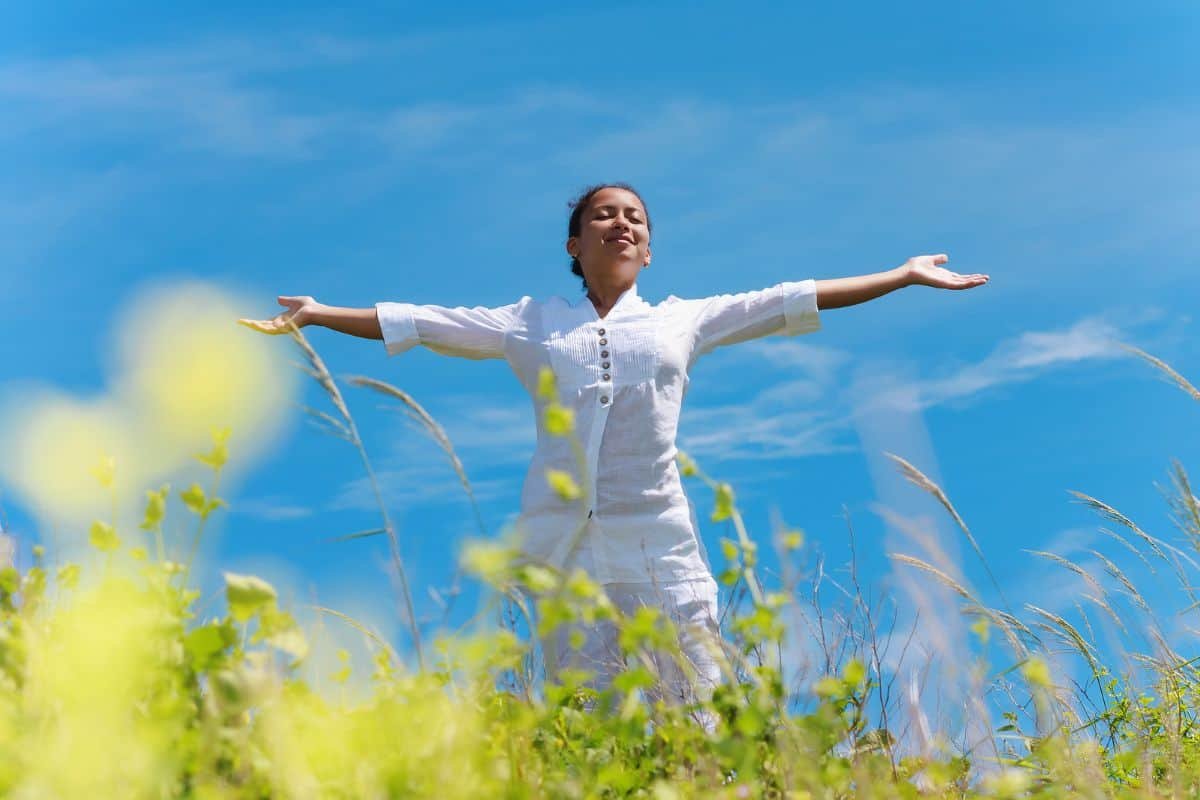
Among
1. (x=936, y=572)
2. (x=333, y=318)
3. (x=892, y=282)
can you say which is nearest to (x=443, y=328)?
(x=333, y=318)

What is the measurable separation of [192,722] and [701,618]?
2398 mm

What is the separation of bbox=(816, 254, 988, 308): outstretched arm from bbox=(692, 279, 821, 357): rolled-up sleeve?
0.07 m

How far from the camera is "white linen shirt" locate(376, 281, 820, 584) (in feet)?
13.5

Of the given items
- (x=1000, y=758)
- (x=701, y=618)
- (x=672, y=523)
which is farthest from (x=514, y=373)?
(x=1000, y=758)

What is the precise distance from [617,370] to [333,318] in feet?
3.78

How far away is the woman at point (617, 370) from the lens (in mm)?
4102

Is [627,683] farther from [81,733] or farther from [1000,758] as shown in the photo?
[1000,758]

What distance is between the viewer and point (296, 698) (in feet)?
6.72

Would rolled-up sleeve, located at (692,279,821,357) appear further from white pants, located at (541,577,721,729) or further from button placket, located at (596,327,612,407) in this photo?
white pants, located at (541,577,721,729)

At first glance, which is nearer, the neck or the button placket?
the button placket

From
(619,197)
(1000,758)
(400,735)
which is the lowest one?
(1000,758)

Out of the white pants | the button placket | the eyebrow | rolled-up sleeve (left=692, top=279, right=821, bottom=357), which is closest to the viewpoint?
the white pants

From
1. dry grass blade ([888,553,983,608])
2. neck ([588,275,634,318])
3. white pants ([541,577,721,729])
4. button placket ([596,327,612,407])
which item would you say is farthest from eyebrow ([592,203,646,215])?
dry grass blade ([888,553,983,608])

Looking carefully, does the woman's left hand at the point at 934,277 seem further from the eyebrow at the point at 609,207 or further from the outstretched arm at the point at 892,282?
the eyebrow at the point at 609,207
